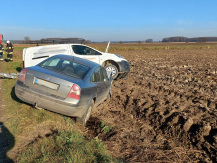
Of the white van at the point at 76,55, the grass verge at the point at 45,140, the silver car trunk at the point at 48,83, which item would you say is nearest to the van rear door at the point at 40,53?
the white van at the point at 76,55

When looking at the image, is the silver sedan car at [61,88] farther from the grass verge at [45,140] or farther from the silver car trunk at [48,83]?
the grass verge at [45,140]

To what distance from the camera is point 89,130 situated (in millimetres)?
5645

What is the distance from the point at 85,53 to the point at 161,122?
Result: 5459 mm

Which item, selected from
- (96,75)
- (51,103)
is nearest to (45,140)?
(51,103)

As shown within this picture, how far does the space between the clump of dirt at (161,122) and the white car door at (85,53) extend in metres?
1.81

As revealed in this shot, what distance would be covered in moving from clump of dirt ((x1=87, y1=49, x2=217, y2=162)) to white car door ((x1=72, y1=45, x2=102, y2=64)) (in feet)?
5.93

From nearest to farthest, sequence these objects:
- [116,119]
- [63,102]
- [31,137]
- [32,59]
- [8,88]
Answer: [31,137] → [63,102] → [116,119] → [8,88] → [32,59]

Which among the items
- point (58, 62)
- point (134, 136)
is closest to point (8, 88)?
point (58, 62)

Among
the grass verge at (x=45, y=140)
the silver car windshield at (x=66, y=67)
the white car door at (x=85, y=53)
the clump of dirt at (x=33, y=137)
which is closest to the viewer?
the grass verge at (x=45, y=140)

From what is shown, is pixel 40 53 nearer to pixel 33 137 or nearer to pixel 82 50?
pixel 82 50

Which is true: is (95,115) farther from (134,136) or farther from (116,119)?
(134,136)

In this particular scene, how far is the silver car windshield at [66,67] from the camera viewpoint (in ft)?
18.6

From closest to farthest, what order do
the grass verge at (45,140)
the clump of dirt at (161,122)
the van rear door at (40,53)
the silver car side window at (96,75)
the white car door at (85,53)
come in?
the grass verge at (45,140), the clump of dirt at (161,122), the silver car side window at (96,75), the van rear door at (40,53), the white car door at (85,53)

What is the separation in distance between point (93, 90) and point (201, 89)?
5.06 metres
